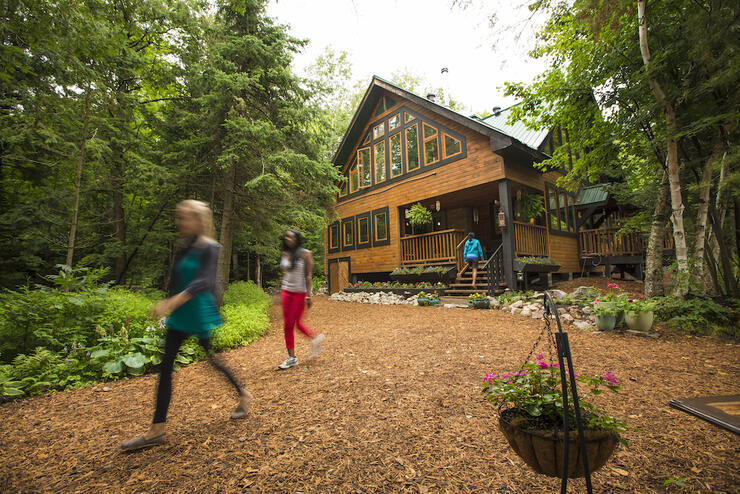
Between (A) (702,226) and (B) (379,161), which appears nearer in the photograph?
(A) (702,226)

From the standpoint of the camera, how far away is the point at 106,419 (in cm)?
287

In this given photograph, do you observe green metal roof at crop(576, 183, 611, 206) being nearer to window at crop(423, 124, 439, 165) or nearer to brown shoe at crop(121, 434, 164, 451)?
window at crop(423, 124, 439, 165)

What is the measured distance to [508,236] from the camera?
31.5 ft

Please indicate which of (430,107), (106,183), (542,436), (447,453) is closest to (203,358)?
(447,453)

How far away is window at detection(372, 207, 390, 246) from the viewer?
44.3 ft

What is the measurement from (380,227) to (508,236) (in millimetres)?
5719

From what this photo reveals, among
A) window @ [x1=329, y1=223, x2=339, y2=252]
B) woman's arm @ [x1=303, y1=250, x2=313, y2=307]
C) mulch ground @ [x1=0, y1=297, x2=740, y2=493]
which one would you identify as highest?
window @ [x1=329, y1=223, x2=339, y2=252]

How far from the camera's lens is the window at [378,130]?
46.4 ft

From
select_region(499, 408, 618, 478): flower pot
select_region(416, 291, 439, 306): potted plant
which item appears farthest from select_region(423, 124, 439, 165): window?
select_region(499, 408, 618, 478): flower pot

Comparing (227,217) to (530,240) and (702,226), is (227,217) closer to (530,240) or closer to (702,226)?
(530,240)

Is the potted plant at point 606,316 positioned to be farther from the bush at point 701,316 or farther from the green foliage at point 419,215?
the green foliage at point 419,215

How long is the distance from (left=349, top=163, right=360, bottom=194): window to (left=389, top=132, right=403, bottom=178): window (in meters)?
2.28

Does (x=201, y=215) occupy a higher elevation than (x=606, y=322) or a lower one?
higher

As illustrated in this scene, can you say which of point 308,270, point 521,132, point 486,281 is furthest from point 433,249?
point 308,270
